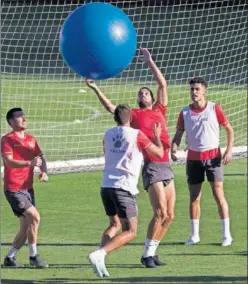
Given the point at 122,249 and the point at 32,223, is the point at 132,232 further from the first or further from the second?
the point at 122,249

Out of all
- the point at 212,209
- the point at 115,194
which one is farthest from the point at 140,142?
the point at 212,209

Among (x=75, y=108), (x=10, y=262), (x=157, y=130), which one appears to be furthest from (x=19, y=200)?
(x=75, y=108)

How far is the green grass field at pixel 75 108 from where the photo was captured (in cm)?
1989

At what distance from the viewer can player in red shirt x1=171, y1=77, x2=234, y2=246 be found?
12.3 m

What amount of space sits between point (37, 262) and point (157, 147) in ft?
5.89

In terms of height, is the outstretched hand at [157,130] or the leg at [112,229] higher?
the outstretched hand at [157,130]

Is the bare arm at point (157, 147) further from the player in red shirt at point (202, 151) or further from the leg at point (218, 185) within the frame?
the leg at point (218, 185)


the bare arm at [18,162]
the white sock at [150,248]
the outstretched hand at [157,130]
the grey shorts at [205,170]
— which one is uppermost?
the outstretched hand at [157,130]

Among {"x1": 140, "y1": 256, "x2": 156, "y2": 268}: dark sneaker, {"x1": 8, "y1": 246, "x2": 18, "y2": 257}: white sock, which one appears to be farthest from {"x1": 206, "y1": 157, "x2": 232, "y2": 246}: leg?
{"x1": 8, "y1": 246, "x2": 18, "y2": 257}: white sock

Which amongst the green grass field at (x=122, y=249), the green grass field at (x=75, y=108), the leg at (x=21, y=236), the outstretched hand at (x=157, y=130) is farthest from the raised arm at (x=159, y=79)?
the green grass field at (x=75, y=108)

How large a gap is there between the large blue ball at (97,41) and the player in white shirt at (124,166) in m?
0.47

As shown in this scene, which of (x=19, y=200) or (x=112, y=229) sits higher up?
(x=19, y=200)

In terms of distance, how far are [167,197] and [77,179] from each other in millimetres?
5294

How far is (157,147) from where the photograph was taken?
10.4m
